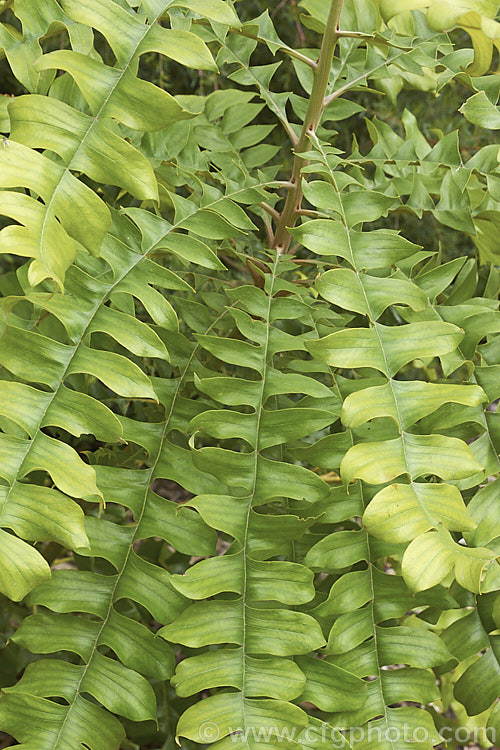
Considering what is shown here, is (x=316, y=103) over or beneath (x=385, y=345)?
over

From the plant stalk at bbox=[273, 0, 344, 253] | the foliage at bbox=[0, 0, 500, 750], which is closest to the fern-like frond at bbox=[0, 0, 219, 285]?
the foliage at bbox=[0, 0, 500, 750]

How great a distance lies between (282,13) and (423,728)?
4.96 feet

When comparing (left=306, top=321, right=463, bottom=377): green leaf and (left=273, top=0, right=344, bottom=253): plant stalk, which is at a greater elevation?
(left=273, top=0, right=344, bottom=253): plant stalk

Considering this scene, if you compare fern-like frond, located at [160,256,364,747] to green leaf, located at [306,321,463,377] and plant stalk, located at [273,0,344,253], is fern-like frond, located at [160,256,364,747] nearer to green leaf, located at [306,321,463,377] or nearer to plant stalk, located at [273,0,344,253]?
green leaf, located at [306,321,463,377]

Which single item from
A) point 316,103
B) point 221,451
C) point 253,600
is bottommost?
point 253,600

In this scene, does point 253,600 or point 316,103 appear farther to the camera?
point 316,103

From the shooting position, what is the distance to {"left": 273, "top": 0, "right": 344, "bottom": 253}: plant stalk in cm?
73

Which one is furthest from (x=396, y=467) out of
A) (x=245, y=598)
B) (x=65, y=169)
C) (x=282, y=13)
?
(x=282, y=13)

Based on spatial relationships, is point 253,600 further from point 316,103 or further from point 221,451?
point 316,103

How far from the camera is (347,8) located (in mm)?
875

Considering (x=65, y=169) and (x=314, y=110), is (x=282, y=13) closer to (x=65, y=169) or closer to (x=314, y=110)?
(x=314, y=110)

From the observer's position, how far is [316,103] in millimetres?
766

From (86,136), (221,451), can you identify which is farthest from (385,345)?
(86,136)

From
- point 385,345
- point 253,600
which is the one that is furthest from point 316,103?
point 253,600
